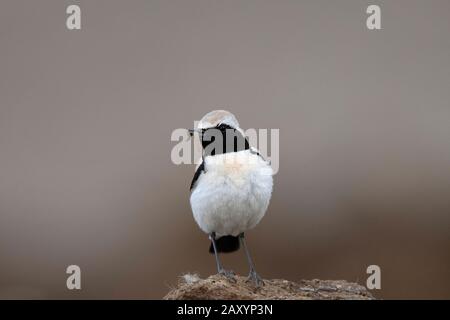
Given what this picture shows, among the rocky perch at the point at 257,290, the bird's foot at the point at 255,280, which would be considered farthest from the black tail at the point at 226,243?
the bird's foot at the point at 255,280

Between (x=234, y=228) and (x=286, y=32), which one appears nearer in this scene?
(x=234, y=228)

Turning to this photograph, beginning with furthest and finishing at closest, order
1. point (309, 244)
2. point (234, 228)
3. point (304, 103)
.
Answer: point (304, 103)
point (309, 244)
point (234, 228)

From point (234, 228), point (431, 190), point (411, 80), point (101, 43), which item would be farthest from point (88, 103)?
point (234, 228)

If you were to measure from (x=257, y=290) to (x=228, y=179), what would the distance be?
1140 millimetres

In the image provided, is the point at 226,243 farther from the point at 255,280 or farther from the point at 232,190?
the point at 232,190

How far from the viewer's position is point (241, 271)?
12.7 meters

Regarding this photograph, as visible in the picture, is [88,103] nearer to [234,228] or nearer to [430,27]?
[430,27]

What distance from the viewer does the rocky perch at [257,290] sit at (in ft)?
24.5

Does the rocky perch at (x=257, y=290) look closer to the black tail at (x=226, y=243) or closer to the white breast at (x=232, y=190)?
the white breast at (x=232, y=190)

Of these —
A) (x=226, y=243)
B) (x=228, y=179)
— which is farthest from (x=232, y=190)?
(x=226, y=243)

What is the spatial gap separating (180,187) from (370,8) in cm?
1215

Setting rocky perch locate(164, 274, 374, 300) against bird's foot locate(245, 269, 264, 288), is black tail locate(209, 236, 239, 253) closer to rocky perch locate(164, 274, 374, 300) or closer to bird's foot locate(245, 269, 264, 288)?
rocky perch locate(164, 274, 374, 300)

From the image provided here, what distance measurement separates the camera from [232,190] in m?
8.05

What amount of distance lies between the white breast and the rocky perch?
641mm
